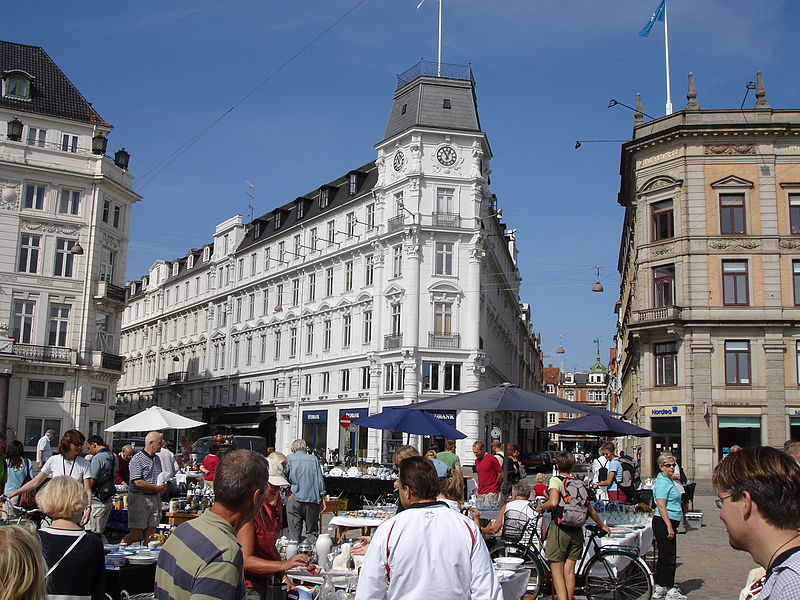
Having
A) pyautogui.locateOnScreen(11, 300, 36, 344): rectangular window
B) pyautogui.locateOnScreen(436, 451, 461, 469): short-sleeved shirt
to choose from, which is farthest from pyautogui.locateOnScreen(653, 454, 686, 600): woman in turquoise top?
pyautogui.locateOnScreen(11, 300, 36, 344): rectangular window

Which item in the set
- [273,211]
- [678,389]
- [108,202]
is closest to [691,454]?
[678,389]

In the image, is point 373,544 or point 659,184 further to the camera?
point 659,184

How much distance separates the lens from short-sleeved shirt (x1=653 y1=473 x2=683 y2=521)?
10336 mm

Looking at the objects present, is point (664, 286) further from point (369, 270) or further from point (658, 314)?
point (369, 270)

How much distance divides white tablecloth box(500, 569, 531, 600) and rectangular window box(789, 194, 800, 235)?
3216 centimetres

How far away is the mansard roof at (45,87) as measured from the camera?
136 feet

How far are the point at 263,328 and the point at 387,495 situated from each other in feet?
126

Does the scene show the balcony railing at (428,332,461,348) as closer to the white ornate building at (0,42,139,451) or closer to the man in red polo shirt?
the white ornate building at (0,42,139,451)

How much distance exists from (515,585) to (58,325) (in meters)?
37.6

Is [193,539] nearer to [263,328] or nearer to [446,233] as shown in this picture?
[446,233]

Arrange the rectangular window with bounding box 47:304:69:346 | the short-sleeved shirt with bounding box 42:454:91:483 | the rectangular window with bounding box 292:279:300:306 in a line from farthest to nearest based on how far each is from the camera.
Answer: the rectangular window with bounding box 292:279:300:306 → the rectangular window with bounding box 47:304:69:346 → the short-sleeved shirt with bounding box 42:454:91:483

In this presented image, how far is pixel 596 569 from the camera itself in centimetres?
940

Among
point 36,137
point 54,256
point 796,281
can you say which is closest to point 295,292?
point 54,256

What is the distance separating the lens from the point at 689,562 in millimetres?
13758
